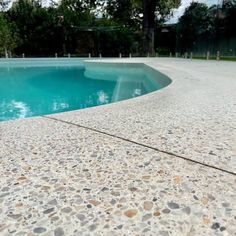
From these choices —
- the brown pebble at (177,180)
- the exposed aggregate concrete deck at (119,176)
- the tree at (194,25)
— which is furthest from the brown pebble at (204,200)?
the tree at (194,25)

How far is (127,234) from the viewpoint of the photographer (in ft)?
3.19

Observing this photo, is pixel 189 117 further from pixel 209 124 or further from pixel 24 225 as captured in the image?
pixel 24 225

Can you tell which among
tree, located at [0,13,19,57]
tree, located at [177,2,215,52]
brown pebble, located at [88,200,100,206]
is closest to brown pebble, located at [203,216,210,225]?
brown pebble, located at [88,200,100,206]

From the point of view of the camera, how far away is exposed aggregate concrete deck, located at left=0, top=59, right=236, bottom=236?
1.04 metres

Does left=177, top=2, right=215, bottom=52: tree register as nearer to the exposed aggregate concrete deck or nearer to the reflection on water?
the reflection on water

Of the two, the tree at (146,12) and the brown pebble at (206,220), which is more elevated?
the tree at (146,12)

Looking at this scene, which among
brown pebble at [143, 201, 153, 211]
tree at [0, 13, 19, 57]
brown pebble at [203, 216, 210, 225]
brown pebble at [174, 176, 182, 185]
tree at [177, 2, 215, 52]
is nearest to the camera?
brown pebble at [203, 216, 210, 225]

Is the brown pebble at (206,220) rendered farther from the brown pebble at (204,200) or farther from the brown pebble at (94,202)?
the brown pebble at (94,202)

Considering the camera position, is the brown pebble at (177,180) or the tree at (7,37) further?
the tree at (7,37)

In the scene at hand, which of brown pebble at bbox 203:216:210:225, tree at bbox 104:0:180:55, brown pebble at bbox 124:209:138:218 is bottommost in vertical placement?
brown pebble at bbox 124:209:138:218

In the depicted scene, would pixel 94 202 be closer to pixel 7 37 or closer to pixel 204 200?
pixel 204 200

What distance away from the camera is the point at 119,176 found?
1420mm

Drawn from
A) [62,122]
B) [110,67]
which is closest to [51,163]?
[62,122]

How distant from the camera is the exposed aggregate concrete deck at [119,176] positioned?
3.42ft
